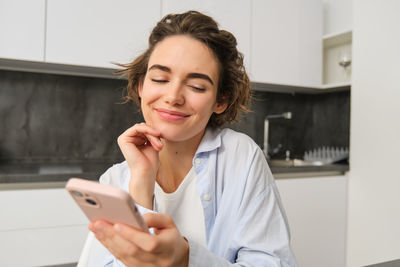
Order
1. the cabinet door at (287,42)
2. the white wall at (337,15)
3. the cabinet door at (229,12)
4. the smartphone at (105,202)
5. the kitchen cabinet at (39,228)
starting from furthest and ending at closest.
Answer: the white wall at (337,15), the cabinet door at (287,42), the cabinet door at (229,12), the kitchen cabinet at (39,228), the smartphone at (105,202)

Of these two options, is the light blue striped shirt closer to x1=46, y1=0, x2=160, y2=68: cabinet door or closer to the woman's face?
the woman's face

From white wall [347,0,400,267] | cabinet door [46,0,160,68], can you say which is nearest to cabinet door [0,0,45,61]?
cabinet door [46,0,160,68]

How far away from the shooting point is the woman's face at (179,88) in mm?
885

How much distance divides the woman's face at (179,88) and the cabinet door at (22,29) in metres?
1.08

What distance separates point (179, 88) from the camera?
88 centimetres

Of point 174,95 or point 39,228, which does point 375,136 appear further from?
point 39,228

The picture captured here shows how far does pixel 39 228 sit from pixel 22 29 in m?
0.98

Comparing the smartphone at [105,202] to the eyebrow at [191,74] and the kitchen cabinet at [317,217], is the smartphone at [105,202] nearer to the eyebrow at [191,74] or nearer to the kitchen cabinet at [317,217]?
the eyebrow at [191,74]

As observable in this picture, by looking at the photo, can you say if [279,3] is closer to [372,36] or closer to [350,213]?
[372,36]

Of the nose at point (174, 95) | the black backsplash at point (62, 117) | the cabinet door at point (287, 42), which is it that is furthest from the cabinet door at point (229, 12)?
the nose at point (174, 95)

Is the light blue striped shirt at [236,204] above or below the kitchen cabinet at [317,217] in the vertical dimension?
above

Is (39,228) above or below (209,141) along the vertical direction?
below

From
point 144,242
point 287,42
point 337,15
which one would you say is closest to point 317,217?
point 287,42

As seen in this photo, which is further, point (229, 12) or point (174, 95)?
point (229, 12)
